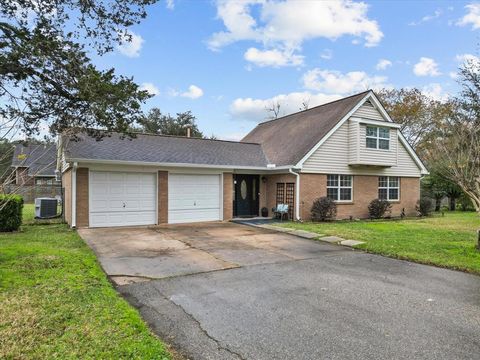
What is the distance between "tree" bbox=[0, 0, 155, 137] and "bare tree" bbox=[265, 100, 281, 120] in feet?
100

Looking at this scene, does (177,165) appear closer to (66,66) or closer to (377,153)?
(66,66)

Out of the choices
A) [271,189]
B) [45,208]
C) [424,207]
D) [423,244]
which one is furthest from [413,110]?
[45,208]

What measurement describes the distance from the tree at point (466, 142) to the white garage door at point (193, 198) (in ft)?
30.4

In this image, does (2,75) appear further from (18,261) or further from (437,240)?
(437,240)

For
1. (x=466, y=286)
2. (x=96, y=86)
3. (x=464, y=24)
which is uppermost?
(x=464, y=24)

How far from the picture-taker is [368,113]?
1756 centimetres


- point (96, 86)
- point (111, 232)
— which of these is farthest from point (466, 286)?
point (111, 232)

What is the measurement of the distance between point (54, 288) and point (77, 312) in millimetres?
1217

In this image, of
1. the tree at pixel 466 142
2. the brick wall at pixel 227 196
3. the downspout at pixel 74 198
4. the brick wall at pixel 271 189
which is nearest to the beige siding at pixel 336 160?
the brick wall at pixel 271 189

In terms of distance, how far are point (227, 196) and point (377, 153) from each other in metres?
7.87

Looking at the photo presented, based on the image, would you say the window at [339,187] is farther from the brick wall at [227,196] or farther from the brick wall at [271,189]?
the brick wall at [227,196]

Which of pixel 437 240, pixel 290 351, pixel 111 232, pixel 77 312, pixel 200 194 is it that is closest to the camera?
pixel 290 351

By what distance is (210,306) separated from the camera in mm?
4914

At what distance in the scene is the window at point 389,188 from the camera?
18734 mm
